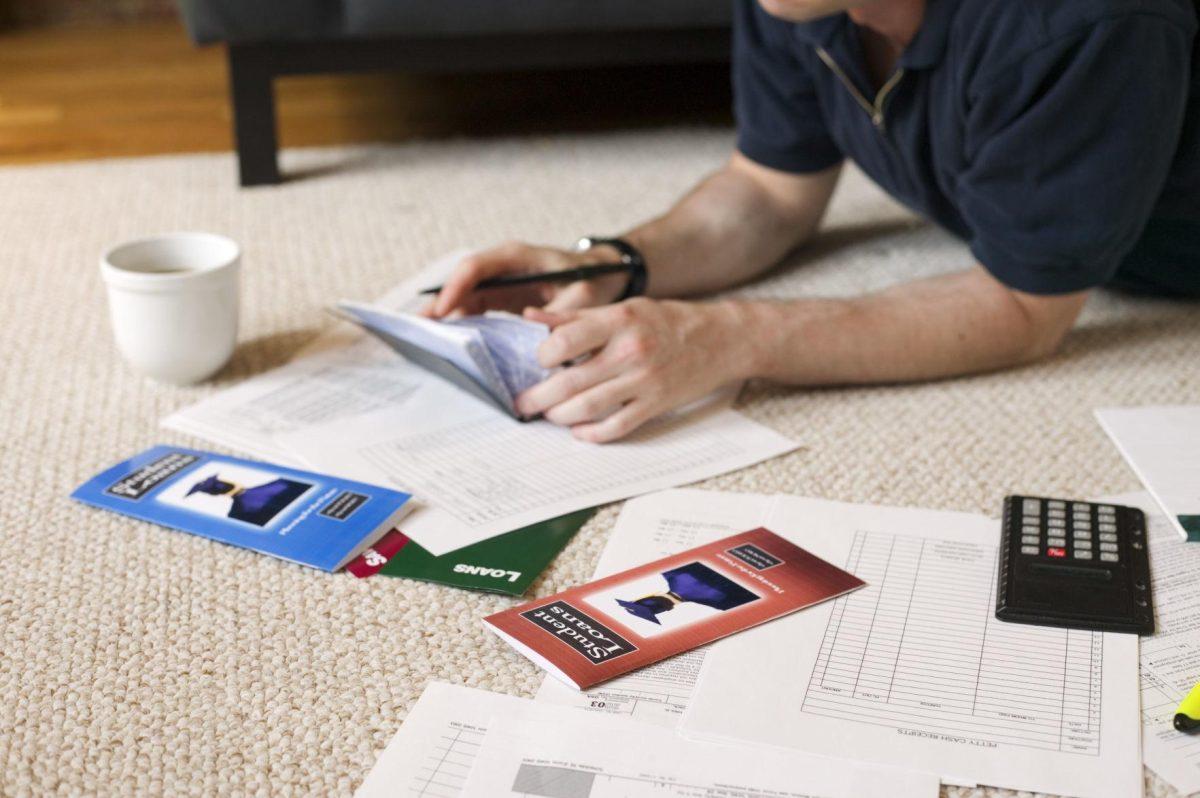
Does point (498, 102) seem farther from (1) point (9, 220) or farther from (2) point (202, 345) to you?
(2) point (202, 345)

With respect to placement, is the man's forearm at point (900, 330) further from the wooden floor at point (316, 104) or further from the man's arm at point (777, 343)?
the wooden floor at point (316, 104)

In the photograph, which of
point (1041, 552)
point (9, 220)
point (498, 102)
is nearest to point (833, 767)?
point (1041, 552)

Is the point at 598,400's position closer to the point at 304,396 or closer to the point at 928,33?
the point at 304,396

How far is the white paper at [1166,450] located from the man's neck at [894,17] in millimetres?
370

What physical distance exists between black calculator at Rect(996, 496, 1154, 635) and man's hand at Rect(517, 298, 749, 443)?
0.27m

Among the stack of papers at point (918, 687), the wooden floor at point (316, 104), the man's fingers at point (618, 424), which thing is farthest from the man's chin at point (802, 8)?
the wooden floor at point (316, 104)

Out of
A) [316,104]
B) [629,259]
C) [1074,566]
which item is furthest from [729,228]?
[316,104]

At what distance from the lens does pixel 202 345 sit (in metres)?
1.09

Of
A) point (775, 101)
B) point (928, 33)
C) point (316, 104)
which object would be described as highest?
point (928, 33)

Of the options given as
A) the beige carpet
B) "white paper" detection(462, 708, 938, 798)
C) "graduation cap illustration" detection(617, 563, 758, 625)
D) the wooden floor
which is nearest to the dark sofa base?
the beige carpet

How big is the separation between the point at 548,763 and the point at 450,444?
1.27 ft

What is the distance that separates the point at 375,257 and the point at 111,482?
1.98 feet

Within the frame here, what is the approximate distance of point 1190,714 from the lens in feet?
2.25

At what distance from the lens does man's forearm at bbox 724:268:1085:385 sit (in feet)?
3.55
